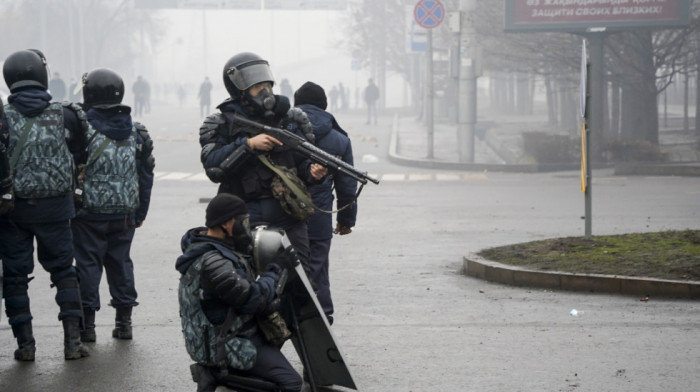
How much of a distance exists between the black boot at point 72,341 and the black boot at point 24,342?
185 mm

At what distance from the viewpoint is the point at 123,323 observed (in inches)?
281

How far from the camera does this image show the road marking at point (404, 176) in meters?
20.3

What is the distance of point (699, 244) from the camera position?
973cm

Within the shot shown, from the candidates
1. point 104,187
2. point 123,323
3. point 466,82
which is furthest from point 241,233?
point 466,82

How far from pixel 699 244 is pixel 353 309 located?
3.27 meters

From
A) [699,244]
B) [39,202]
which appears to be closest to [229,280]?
[39,202]

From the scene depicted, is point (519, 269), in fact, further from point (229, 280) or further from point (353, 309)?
point (229, 280)

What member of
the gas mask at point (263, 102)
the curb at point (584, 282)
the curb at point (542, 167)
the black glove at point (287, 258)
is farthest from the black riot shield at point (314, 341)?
the curb at point (542, 167)

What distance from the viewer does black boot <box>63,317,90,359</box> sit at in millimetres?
6570

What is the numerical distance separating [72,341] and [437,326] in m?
2.31

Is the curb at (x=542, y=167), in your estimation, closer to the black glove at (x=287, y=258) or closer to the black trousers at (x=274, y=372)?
the black glove at (x=287, y=258)

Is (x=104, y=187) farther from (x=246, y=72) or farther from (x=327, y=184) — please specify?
(x=246, y=72)

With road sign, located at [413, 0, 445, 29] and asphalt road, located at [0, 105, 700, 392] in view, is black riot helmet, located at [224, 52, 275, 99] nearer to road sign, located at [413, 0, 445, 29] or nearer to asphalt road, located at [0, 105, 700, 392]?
asphalt road, located at [0, 105, 700, 392]

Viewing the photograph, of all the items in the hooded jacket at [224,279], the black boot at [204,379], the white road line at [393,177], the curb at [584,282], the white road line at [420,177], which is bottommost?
the white road line at [420,177]
